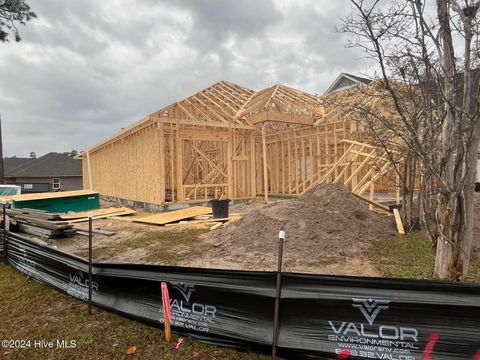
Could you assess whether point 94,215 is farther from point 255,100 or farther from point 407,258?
point 407,258

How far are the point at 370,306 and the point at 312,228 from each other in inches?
171

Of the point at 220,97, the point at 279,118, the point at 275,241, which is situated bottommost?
the point at 275,241

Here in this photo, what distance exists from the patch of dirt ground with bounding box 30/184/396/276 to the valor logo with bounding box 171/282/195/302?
7.04ft

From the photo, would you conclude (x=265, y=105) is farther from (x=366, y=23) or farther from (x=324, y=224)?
(x=366, y=23)

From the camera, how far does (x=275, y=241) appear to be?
652 cm

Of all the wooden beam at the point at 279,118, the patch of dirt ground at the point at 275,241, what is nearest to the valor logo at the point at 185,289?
the patch of dirt ground at the point at 275,241

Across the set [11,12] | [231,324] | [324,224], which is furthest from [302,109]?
[231,324]

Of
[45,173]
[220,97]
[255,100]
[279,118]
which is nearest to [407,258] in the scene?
[279,118]

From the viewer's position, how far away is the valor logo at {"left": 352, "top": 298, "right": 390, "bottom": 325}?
253 centimetres

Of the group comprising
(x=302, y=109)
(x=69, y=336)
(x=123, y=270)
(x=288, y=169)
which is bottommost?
(x=69, y=336)

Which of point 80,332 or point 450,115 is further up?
point 450,115

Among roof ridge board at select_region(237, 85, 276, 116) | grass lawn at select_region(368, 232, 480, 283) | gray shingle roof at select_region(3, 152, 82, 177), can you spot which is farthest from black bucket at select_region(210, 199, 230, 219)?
gray shingle roof at select_region(3, 152, 82, 177)

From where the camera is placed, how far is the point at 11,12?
1219 cm

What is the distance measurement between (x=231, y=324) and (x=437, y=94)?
3.27m
